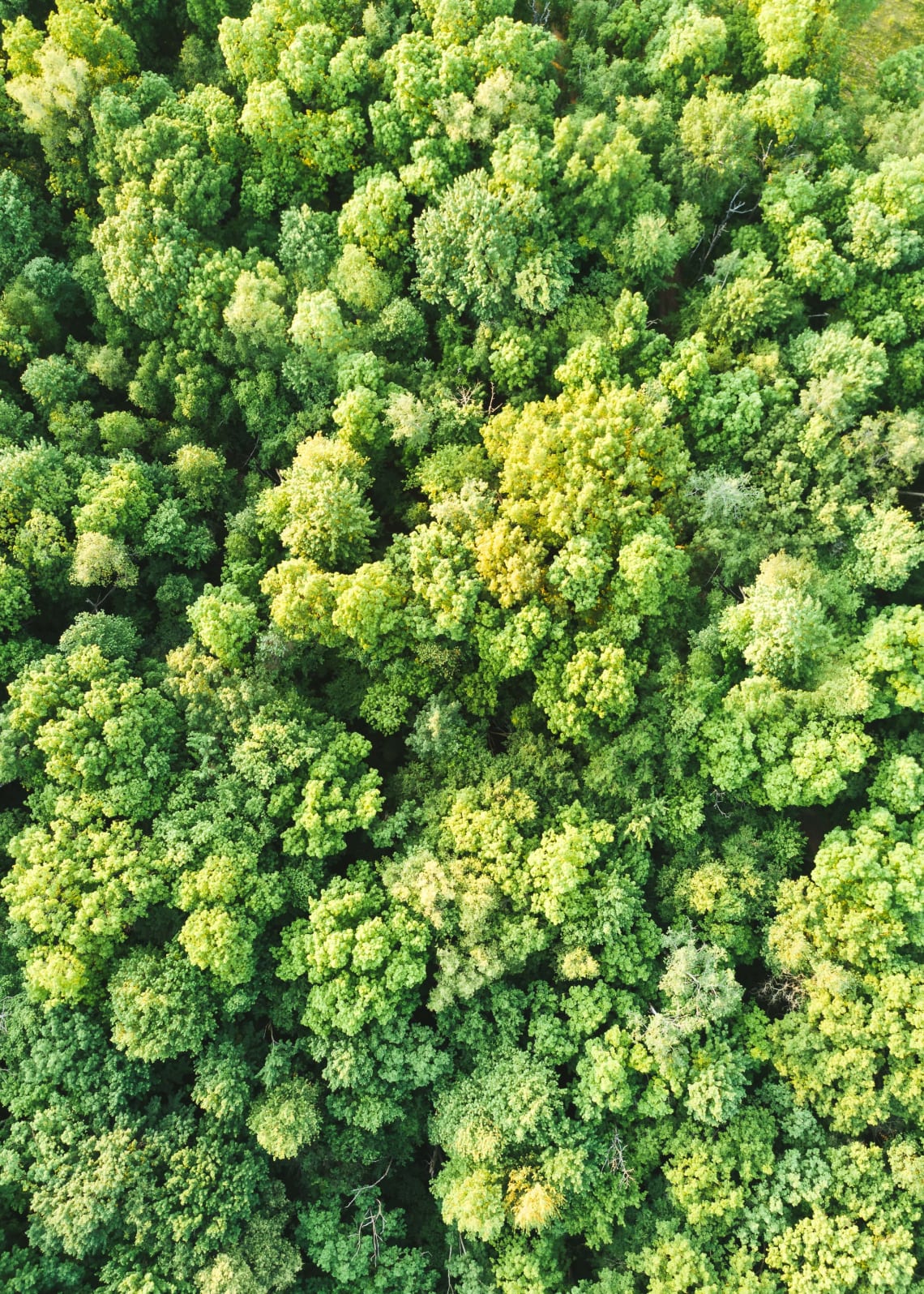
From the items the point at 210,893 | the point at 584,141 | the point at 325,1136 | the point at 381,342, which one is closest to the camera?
the point at 210,893

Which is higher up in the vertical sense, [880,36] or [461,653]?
[880,36]

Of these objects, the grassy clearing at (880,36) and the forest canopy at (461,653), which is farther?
the grassy clearing at (880,36)

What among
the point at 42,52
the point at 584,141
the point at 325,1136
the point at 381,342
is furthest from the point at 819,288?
the point at 325,1136

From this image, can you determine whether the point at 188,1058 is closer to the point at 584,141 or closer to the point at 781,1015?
the point at 781,1015

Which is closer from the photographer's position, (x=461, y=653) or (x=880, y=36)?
(x=461, y=653)
